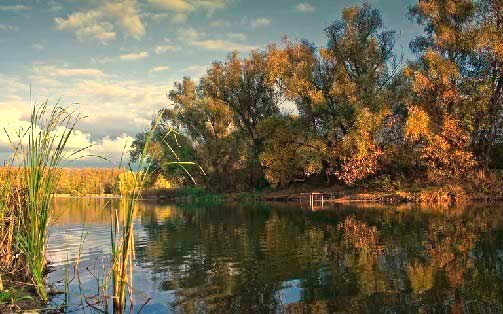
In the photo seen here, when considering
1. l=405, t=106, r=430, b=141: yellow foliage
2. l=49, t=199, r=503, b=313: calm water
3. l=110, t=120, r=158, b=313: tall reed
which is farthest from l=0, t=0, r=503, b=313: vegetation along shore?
l=110, t=120, r=158, b=313: tall reed

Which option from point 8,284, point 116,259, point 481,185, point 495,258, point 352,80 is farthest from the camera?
point 352,80

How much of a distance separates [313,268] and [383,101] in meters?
43.2

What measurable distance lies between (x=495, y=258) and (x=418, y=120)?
1414 inches

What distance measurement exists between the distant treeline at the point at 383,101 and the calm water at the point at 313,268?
763 inches

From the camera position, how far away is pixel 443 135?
52156 millimetres

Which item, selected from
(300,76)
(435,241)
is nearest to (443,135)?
(300,76)

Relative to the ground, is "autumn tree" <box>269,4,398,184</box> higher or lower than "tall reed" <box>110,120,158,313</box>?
higher

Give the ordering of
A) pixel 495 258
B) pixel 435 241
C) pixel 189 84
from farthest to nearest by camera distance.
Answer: pixel 189 84 < pixel 435 241 < pixel 495 258

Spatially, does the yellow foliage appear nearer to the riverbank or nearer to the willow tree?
the riverbank

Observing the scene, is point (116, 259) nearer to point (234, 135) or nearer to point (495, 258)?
point (495, 258)

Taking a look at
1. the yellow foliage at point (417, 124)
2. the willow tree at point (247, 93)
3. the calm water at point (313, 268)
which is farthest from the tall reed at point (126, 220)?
the willow tree at point (247, 93)

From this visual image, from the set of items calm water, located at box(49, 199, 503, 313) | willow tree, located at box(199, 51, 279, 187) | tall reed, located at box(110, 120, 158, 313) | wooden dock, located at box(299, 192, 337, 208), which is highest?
willow tree, located at box(199, 51, 279, 187)

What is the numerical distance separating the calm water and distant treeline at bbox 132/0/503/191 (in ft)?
63.6

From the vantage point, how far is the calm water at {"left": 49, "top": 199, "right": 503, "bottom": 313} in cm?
1233
